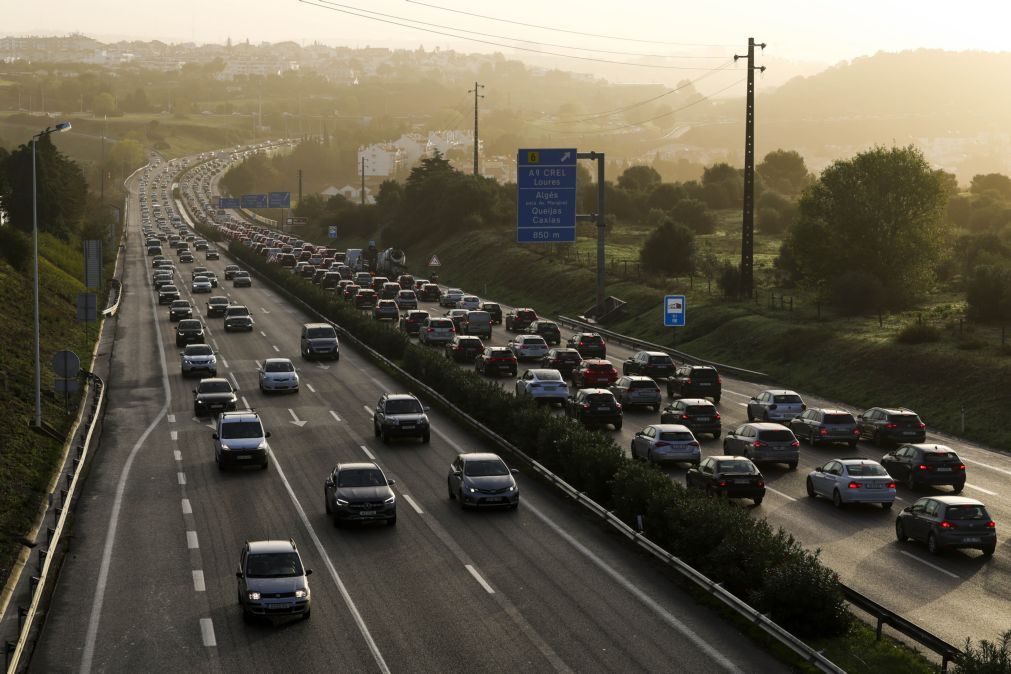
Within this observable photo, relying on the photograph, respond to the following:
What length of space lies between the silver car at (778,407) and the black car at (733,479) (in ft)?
42.7

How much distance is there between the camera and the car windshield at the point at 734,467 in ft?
106

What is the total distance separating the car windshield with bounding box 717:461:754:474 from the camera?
106 ft

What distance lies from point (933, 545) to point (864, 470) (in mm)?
5053

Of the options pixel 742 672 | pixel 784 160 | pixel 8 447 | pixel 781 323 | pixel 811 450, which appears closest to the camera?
pixel 742 672

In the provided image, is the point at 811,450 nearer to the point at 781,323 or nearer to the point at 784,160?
the point at 781,323

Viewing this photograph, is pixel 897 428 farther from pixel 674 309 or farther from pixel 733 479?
pixel 674 309

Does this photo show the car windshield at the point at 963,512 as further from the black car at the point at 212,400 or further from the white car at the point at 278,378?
the white car at the point at 278,378

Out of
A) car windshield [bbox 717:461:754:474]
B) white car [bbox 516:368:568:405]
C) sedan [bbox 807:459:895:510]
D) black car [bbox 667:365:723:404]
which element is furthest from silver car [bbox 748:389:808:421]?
car windshield [bbox 717:461:754:474]

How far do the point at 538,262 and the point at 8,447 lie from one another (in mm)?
72625

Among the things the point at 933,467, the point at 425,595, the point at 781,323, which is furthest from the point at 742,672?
the point at 781,323

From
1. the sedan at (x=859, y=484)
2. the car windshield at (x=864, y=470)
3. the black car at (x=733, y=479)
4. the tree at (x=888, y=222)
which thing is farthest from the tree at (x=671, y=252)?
the black car at (x=733, y=479)

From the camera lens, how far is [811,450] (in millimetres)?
41812

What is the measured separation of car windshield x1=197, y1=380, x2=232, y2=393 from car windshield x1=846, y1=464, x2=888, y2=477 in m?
25.8

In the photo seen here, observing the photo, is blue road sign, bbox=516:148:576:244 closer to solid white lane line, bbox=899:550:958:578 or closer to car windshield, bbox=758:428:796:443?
car windshield, bbox=758:428:796:443
